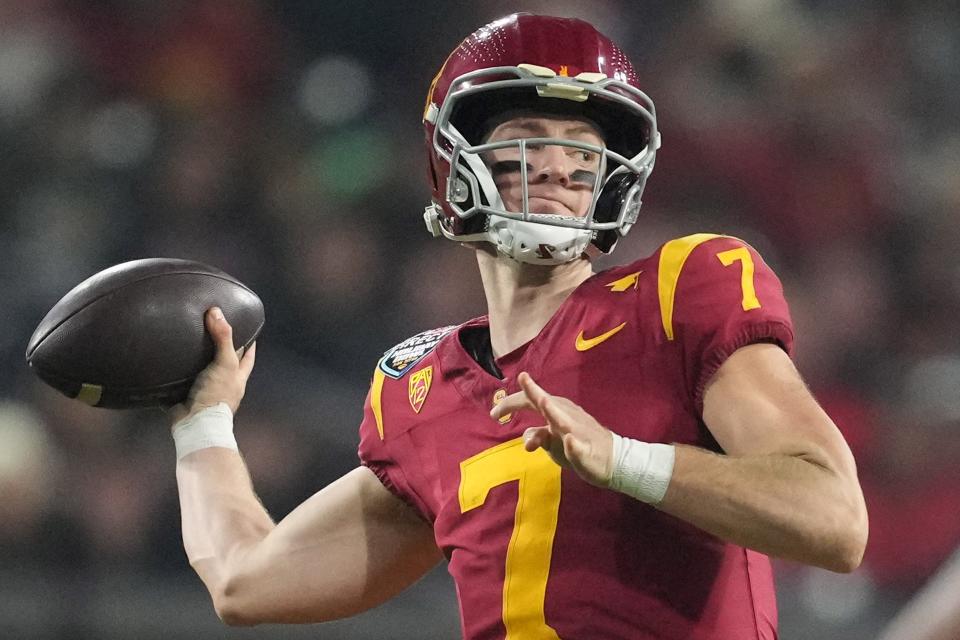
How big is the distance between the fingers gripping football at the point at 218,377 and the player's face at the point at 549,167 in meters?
0.52

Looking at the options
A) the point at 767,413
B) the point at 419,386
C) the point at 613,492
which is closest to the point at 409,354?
the point at 419,386

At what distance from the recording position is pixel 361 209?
416 cm

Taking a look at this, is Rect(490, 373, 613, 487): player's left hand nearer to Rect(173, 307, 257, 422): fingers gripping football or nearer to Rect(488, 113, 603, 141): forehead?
Rect(488, 113, 603, 141): forehead

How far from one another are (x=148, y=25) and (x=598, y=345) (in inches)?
124

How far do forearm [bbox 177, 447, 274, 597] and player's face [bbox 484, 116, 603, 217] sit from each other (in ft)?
2.20

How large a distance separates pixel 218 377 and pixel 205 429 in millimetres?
91

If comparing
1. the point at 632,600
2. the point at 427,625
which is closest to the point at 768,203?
the point at 427,625

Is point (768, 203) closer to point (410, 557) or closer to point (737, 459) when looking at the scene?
point (410, 557)

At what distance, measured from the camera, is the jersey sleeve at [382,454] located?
1900 millimetres

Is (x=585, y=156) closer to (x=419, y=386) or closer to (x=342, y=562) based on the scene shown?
(x=419, y=386)

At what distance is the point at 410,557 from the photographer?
6.57 ft

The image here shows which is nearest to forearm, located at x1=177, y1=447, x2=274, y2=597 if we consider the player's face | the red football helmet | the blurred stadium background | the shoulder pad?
the shoulder pad

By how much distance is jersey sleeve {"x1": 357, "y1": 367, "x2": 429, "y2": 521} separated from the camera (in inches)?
74.8

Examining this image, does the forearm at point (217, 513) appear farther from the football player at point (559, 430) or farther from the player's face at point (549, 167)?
the player's face at point (549, 167)
